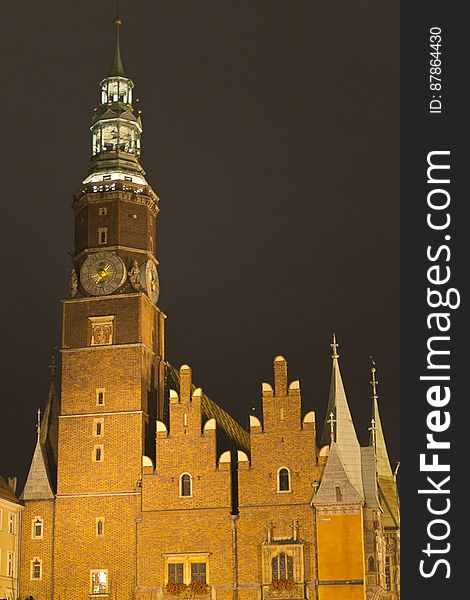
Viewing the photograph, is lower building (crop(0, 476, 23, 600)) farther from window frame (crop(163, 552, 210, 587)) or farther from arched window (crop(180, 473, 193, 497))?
arched window (crop(180, 473, 193, 497))

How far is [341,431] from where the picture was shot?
204 ft

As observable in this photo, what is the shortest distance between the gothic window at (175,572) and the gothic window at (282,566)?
15.6ft

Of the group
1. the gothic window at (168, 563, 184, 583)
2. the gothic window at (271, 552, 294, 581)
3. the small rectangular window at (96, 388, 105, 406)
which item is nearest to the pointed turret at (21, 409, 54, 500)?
the small rectangular window at (96, 388, 105, 406)

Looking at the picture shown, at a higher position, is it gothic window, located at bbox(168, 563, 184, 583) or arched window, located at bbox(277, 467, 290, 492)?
arched window, located at bbox(277, 467, 290, 492)

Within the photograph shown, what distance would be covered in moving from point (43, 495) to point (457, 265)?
32.7 metres

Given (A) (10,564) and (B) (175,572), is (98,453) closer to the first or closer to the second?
(A) (10,564)

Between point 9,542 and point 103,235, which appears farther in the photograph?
point 103,235

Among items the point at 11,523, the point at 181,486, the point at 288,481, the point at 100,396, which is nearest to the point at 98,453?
the point at 100,396

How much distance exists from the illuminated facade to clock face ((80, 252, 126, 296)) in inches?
3.1

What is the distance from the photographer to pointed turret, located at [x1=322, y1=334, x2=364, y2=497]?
6072 cm

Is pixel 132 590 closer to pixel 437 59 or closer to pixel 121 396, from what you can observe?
pixel 121 396

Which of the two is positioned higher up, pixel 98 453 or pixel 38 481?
pixel 98 453

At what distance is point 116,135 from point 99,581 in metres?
25.5

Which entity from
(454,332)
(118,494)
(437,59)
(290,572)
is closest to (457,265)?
(454,332)
